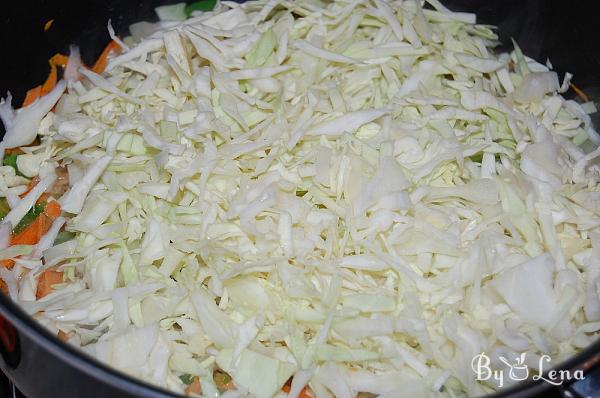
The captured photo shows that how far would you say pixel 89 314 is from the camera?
134 centimetres

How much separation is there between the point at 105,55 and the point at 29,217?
0.53 meters

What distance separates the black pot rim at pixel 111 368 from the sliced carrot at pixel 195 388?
12.5 inches

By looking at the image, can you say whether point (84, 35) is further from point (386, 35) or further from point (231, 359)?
point (231, 359)

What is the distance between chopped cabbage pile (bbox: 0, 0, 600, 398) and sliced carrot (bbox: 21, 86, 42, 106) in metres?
0.03

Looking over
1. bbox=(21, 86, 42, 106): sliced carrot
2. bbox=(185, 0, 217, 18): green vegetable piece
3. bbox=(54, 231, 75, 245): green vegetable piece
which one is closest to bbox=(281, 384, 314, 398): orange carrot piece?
bbox=(54, 231, 75, 245): green vegetable piece

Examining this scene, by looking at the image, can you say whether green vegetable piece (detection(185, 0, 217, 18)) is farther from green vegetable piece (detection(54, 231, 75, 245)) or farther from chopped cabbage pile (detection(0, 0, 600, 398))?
green vegetable piece (detection(54, 231, 75, 245))

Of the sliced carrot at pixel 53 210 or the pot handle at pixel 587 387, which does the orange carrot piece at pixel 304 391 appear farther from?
the sliced carrot at pixel 53 210

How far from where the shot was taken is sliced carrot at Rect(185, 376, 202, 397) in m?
1.30

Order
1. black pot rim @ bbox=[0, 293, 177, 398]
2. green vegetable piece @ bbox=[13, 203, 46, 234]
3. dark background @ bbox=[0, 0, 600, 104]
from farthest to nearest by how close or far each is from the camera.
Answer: dark background @ bbox=[0, 0, 600, 104] < green vegetable piece @ bbox=[13, 203, 46, 234] < black pot rim @ bbox=[0, 293, 177, 398]

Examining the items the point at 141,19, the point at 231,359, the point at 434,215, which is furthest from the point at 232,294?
the point at 141,19

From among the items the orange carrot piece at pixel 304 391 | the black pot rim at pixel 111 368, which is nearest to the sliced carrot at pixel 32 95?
the black pot rim at pixel 111 368

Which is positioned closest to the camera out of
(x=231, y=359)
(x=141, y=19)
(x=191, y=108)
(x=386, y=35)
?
(x=231, y=359)

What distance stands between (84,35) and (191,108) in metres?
0.43

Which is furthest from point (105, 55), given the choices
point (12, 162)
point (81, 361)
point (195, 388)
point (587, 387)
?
point (587, 387)
